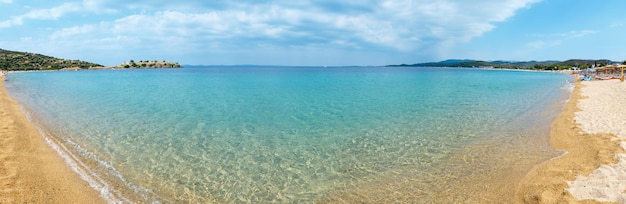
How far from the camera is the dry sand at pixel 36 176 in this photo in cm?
793

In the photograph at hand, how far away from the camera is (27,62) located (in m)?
141

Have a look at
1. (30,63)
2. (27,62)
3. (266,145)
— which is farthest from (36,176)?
(27,62)

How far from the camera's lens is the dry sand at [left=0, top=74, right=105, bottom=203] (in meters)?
7.93

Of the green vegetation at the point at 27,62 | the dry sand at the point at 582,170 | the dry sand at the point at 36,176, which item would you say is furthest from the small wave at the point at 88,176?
the green vegetation at the point at 27,62

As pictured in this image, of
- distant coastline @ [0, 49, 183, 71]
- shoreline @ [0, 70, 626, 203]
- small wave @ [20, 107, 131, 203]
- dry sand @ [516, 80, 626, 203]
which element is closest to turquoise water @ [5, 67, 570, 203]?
small wave @ [20, 107, 131, 203]

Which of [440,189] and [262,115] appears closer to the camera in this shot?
[440,189]

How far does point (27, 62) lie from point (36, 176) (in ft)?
604

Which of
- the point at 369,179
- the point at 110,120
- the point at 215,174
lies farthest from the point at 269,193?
the point at 110,120

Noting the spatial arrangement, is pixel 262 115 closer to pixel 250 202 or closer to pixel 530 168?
pixel 250 202

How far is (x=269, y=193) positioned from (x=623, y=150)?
11895mm

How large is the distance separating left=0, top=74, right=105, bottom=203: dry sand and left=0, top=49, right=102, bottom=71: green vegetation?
15263cm

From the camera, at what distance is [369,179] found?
30.1 ft

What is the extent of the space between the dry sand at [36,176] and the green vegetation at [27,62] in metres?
153

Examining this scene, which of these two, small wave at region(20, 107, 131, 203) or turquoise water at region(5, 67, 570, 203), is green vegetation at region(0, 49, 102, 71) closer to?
turquoise water at region(5, 67, 570, 203)
